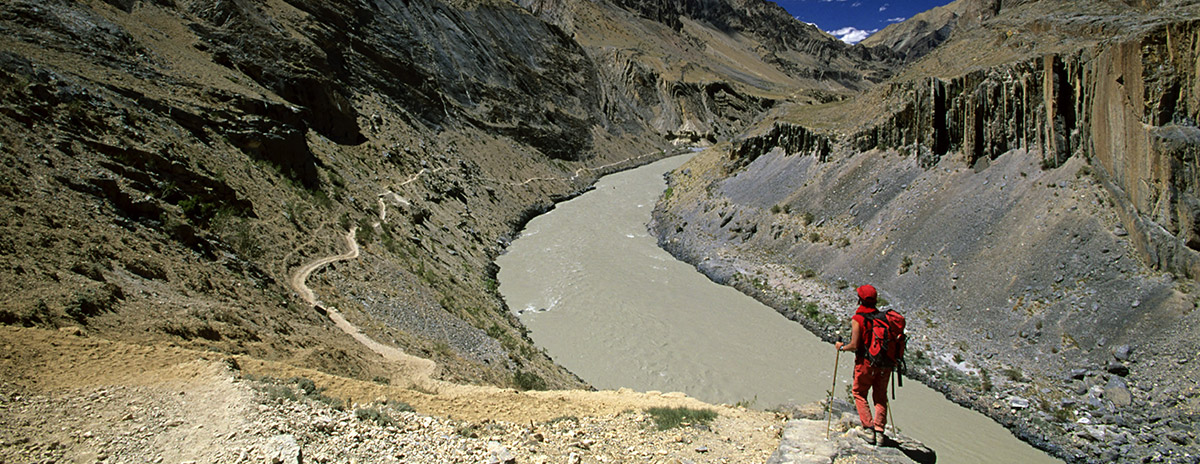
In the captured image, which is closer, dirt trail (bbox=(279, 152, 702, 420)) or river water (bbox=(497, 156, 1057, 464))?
dirt trail (bbox=(279, 152, 702, 420))

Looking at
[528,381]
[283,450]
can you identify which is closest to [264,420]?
[283,450]

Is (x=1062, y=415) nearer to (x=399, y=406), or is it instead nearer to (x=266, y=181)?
(x=399, y=406)

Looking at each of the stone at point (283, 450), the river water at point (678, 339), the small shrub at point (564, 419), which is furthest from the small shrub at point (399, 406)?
the river water at point (678, 339)

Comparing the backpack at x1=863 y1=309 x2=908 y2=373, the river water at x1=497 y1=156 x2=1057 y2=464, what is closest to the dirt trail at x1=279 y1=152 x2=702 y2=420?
the backpack at x1=863 y1=309 x2=908 y2=373

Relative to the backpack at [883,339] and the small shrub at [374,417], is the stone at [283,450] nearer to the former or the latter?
the small shrub at [374,417]

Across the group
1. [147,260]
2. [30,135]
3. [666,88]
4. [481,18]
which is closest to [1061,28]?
[147,260]

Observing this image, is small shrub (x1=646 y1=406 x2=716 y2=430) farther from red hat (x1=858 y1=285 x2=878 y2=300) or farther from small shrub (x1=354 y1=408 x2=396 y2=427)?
small shrub (x1=354 y1=408 x2=396 y2=427)
